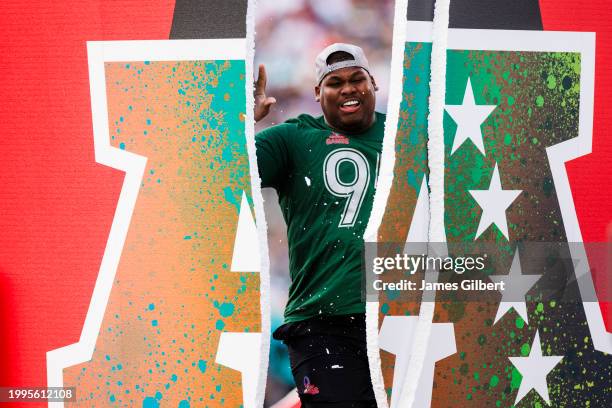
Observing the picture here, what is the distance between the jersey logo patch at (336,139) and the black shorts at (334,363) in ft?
1.31

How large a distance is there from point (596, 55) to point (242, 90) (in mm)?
886

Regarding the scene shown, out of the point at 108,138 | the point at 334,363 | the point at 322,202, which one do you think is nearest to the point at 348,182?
the point at 322,202

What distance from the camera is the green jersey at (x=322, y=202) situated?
1.46 meters

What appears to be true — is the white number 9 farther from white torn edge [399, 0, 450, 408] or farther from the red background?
the red background

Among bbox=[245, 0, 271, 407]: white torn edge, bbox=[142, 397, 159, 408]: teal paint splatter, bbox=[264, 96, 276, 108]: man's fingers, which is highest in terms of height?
bbox=[264, 96, 276, 108]: man's fingers

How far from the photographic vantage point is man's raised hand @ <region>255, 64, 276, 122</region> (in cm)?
150

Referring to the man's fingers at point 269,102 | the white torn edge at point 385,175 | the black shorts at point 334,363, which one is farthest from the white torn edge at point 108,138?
the black shorts at point 334,363

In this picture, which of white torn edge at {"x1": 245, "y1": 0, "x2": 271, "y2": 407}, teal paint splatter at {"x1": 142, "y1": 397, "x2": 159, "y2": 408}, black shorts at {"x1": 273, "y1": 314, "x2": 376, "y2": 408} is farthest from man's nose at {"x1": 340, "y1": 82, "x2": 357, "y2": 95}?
teal paint splatter at {"x1": 142, "y1": 397, "x2": 159, "y2": 408}

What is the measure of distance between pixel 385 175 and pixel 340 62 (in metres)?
0.29

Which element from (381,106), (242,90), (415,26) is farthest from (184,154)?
(415,26)

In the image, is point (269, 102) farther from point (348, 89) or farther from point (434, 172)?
point (434, 172)

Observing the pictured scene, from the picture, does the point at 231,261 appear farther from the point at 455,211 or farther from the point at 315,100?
the point at 455,211

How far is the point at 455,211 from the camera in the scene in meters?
1.61

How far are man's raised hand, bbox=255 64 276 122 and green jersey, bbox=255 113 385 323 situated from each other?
4cm
